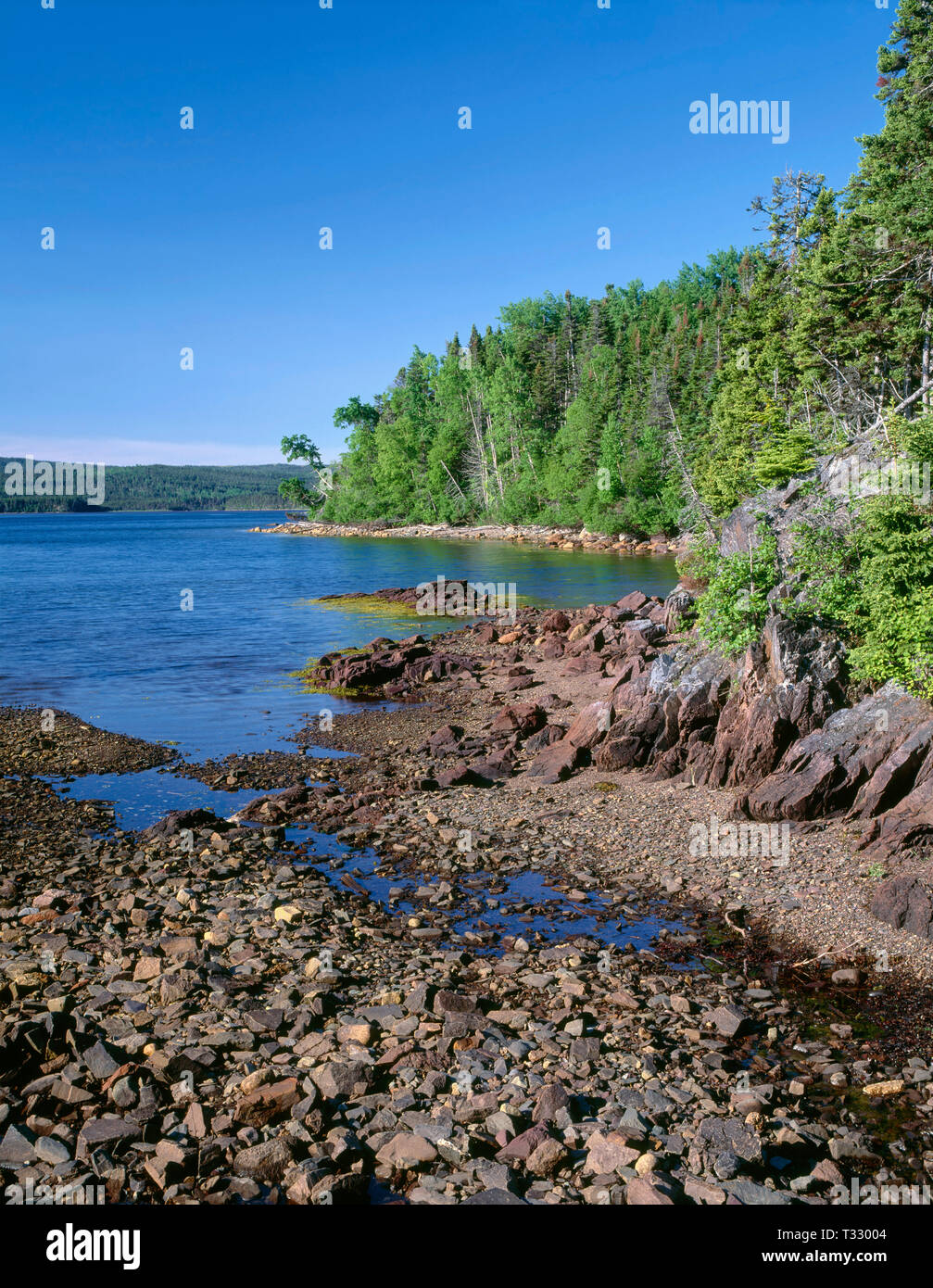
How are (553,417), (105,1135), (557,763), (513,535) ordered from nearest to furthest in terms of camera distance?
(105,1135) → (557,763) → (513,535) → (553,417)

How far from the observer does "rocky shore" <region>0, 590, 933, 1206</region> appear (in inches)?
283

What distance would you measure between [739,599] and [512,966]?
975cm

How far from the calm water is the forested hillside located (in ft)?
37.8

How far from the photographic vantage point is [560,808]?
16312 millimetres

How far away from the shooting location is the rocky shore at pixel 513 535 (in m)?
82.0

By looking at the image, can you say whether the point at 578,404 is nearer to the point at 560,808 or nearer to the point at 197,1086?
the point at 560,808

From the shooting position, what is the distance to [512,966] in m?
10.5

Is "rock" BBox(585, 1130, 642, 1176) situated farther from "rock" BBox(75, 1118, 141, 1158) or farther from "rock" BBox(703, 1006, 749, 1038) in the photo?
"rock" BBox(75, 1118, 141, 1158)

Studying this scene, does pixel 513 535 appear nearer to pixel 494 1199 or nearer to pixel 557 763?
pixel 557 763

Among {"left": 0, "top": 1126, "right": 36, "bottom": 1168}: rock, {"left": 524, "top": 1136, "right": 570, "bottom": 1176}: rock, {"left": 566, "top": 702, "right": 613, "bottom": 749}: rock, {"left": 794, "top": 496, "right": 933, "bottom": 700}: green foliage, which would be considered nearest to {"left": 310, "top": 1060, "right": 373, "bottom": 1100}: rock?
{"left": 524, "top": 1136, "right": 570, "bottom": 1176}: rock

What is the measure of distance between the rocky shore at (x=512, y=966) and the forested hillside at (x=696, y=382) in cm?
768

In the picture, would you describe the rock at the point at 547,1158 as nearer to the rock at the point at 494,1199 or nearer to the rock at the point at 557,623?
the rock at the point at 494,1199

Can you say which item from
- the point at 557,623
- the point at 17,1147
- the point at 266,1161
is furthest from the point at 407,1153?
the point at 557,623
